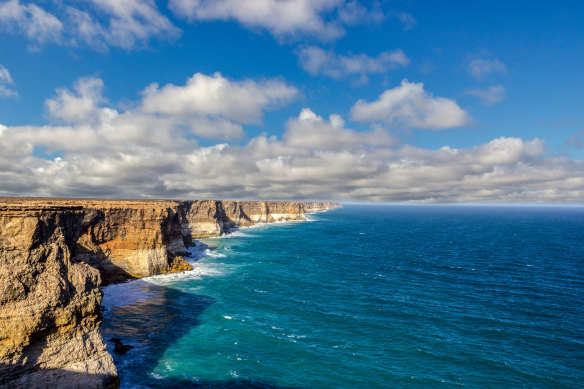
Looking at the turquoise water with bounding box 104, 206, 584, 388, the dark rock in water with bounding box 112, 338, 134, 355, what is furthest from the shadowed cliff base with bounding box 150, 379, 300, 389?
the dark rock in water with bounding box 112, 338, 134, 355

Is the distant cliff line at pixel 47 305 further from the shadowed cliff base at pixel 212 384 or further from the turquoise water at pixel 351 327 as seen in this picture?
the turquoise water at pixel 351 327

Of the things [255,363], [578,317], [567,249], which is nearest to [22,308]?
[255,363]

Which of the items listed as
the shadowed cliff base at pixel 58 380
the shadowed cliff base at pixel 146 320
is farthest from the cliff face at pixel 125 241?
the shadowed cliff base at pixel 58 380

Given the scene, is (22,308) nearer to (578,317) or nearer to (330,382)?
(330,382)

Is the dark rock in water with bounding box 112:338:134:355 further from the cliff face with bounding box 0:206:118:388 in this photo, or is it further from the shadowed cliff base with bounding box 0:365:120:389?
the shadowed cliff base with bounding box 0:365:120:389

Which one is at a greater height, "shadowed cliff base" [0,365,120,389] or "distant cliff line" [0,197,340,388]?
"distant cliff line" [0,197,340,388]

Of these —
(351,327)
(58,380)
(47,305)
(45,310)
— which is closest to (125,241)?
(47,305)

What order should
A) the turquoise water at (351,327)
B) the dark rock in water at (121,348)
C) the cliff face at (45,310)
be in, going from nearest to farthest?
the cliff face at (45,310) < the turquoise water at (351,327) < the dark rock in water at (121,348)
